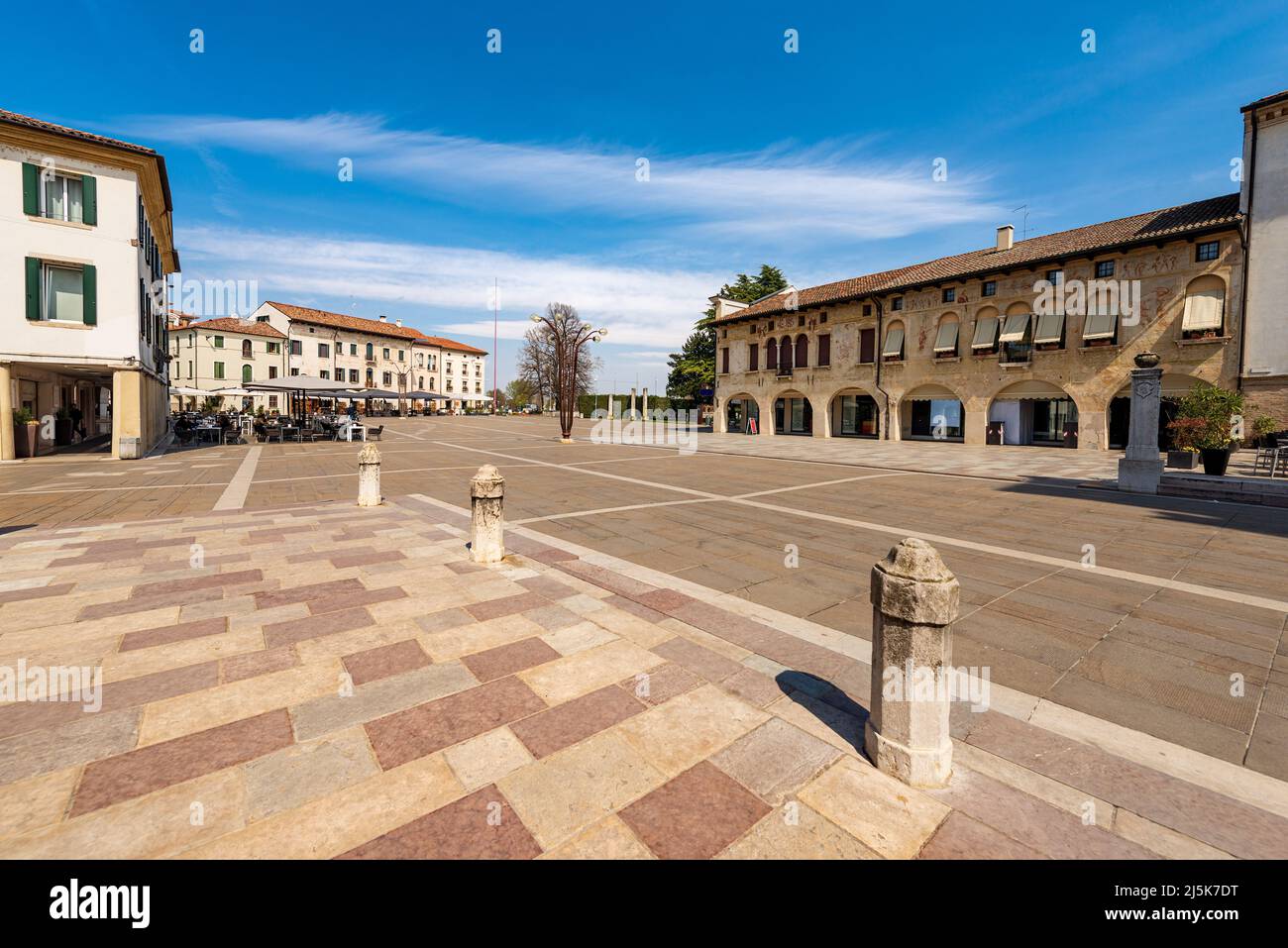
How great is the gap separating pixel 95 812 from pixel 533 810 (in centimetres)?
181

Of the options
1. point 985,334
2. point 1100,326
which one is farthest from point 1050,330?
point 985,334

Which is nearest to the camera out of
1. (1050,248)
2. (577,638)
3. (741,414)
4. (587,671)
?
(587,671)

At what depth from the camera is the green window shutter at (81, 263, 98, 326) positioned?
15.7 metres

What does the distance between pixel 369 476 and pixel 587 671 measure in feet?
23.4

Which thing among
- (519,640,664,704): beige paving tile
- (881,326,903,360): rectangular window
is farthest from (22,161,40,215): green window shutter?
(881,326,903,360): rectangular window

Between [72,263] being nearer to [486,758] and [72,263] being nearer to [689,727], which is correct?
[486,758]

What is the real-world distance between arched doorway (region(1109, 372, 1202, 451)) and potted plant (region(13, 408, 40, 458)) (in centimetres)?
3329

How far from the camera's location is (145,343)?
18172 mm

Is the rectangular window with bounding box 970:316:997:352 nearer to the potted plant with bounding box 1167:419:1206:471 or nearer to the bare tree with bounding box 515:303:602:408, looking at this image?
the potted plant with bounding box 1167:419:1206:471

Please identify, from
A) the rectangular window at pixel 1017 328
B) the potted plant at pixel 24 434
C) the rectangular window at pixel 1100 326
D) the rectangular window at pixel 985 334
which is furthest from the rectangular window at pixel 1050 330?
the potted plant at pixel 24 434

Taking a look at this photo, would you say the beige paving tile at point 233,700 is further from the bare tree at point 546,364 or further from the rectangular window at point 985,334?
the bare tree at point 546,364

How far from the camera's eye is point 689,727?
3016 mm

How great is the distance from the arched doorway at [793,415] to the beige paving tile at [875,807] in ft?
115
